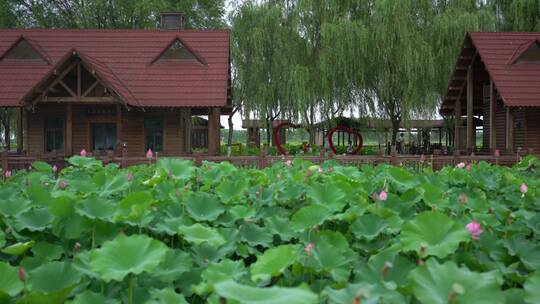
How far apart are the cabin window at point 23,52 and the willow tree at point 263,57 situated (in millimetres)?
9097

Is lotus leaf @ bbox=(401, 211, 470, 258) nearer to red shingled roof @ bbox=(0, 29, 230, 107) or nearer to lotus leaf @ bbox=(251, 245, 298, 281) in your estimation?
lotus leaf @ bbox=(251, 245, 298, 281)

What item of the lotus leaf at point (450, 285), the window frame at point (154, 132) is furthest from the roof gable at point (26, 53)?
the lotus leaf at point (450, 285)

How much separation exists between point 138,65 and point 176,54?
4.85 ft

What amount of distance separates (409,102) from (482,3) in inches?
276

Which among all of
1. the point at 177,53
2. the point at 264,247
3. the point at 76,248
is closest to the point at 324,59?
the point at 177,53

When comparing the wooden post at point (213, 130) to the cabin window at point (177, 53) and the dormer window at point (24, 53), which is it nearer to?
the cabin window at point (177, 53)

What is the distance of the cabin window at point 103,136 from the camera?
1969 cm

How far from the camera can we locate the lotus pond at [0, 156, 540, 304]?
5.30ft

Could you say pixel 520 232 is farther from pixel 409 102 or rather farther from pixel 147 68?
pixel 409 102

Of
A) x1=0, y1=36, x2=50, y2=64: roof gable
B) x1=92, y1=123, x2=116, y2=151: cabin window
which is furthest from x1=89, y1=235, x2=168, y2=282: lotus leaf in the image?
x1=0, y1=36, x2=50, y2=64: roof gable

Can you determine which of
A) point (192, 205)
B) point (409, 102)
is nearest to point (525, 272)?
point (192, 205)

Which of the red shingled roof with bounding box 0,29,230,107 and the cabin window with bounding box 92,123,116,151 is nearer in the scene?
the red shingled roof with bounding box 0,29,230,107

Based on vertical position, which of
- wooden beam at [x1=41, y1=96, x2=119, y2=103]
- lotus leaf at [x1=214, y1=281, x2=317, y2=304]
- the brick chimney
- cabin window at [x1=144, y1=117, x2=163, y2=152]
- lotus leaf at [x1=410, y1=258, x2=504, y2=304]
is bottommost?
lotus leaf at [x1=410, y1=258, x2=504, y2=304]

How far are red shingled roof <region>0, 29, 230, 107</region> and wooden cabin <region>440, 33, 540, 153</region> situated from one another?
364 inches
